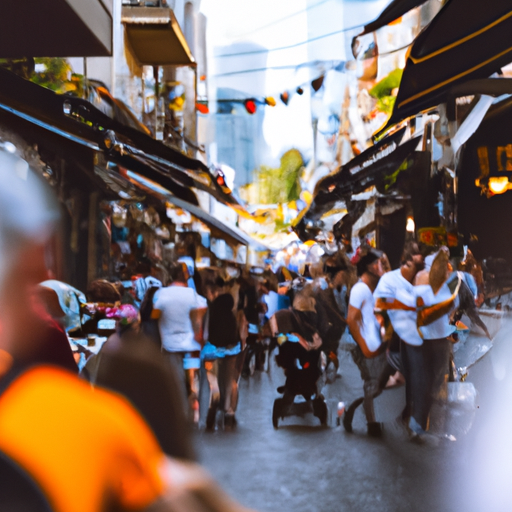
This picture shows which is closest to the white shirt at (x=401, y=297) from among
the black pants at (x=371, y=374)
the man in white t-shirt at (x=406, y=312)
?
the man in white t-shirt at (x=406, y=312)

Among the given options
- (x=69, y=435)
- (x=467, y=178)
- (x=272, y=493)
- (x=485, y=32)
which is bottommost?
(x=272, y=493)

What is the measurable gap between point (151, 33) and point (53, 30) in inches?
11.3

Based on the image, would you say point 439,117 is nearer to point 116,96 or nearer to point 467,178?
point 467,178

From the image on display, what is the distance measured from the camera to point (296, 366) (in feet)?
5.28

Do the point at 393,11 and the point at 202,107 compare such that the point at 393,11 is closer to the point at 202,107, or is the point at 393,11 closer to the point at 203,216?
the point at 202,107

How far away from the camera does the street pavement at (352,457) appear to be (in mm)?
1549

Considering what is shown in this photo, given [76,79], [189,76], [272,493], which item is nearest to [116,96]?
[76,79]

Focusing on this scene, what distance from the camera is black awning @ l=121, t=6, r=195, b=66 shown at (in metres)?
1.51

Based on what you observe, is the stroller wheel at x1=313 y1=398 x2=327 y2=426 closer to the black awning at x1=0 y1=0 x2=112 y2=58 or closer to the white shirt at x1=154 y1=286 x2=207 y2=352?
the white shirt at x1=154 y1=286 x2=207 y2=352

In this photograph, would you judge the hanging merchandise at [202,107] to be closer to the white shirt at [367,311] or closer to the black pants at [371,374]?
the white shirt at [367,311]

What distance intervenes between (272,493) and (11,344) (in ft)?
3.10

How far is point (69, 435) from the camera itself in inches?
37.5

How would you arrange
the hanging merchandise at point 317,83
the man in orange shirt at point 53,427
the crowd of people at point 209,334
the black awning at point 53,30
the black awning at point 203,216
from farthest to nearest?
the hanging merchandise at point 317,83, the black awning at point 203,216, the black awning at point 53,30, the crowd of people at point 209,334, the man in orange shirt at point 53,427

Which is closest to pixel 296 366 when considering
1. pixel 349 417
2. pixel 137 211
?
pixel 349 417
